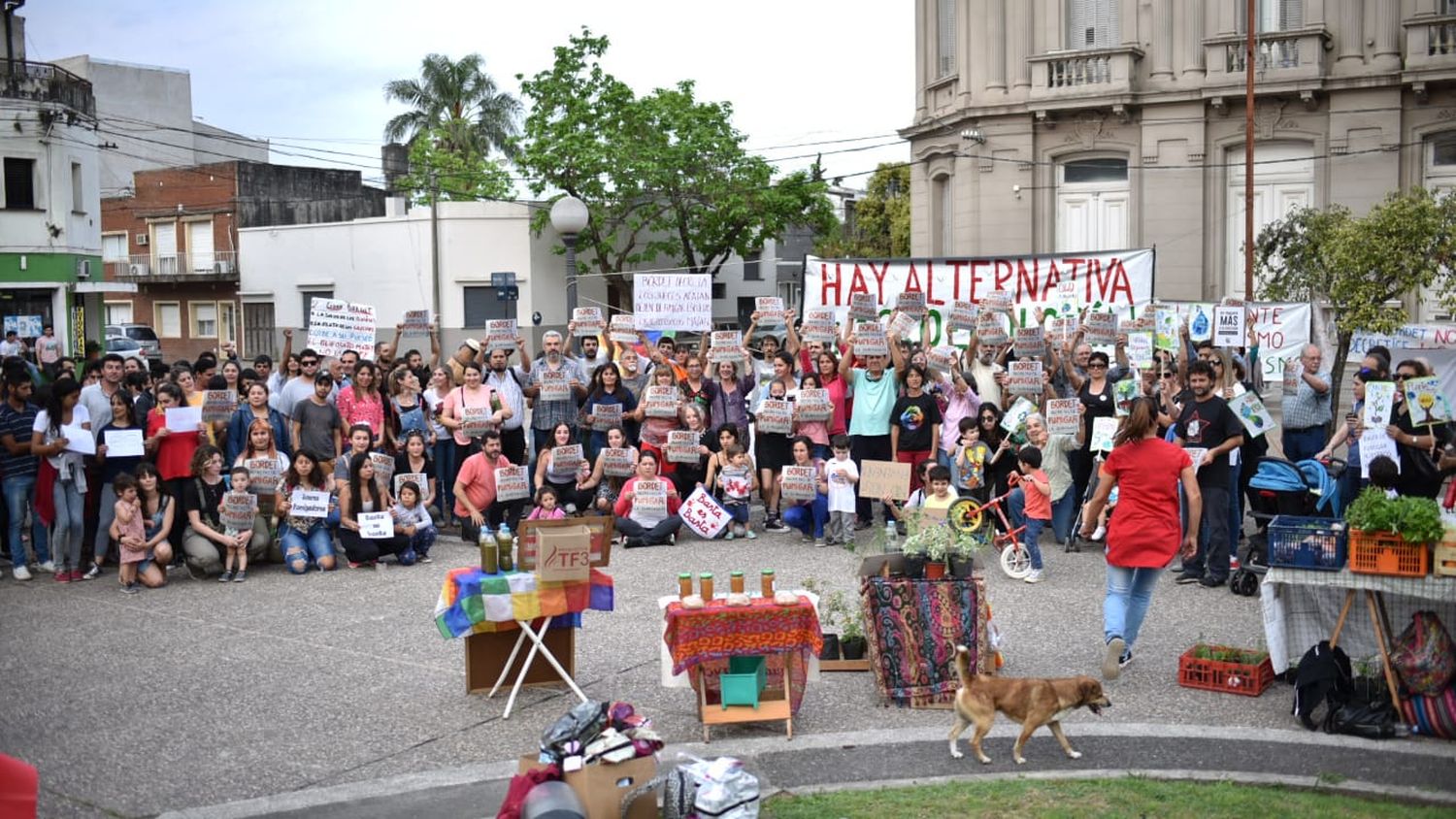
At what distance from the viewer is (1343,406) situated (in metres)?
24.8

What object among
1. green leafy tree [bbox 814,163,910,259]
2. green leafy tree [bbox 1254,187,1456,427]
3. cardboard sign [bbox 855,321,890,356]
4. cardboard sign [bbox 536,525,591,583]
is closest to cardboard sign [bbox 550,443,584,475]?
cardboard sign [bbox 855,321,890,356]

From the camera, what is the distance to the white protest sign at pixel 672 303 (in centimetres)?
1603

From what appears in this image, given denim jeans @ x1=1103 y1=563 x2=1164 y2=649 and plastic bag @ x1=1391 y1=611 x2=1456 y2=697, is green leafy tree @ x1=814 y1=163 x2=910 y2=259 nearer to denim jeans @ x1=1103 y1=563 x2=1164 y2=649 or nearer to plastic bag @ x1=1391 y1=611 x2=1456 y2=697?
denim jeans @ x1=1103 y1=563 x2=1164 y2=649

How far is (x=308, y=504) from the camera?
1260 cm

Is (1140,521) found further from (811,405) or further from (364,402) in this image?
(364,402)

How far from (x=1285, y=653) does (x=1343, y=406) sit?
18.6 m

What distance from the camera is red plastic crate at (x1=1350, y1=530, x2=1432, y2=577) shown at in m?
7.35

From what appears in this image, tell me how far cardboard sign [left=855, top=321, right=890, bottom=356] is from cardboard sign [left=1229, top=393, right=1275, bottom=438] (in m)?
3.67

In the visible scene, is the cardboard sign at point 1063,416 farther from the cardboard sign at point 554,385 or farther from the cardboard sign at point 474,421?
the cardboard sign at point 474,421

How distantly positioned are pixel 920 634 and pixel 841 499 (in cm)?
541

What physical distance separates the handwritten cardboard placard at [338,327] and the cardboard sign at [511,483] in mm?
2445

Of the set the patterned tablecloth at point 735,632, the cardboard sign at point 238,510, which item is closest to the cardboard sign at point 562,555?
the patterned tablecloth at point 735,632

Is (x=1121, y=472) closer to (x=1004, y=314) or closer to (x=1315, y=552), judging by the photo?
(x=1315, y=552)

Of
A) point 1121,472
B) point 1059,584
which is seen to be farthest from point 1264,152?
point 1121,472
